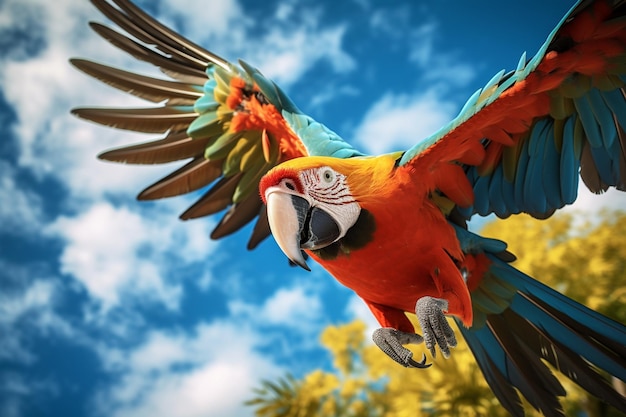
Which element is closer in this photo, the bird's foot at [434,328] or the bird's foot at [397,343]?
the bird's foot at [434,328]

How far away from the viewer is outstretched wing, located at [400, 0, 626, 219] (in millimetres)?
1744

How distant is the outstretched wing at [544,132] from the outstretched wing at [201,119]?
0.61 metres

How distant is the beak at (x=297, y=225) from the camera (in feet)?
5.64

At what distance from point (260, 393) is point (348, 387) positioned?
4.04ft

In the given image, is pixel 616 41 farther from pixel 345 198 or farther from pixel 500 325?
pixel 500 325

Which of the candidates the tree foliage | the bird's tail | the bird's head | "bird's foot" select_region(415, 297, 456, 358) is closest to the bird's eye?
the bird's head

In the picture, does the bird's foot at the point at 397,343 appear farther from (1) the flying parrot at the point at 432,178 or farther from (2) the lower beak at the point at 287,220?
(2) the lower beak at the point at 287,220

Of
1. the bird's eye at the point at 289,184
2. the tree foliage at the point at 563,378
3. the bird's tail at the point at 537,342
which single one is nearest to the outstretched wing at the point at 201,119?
the bird's eye at the point at 289,184

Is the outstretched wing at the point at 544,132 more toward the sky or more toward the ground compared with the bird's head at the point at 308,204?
more toward the sky

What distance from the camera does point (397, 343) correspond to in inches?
80.6

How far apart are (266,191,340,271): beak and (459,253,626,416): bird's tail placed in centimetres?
98

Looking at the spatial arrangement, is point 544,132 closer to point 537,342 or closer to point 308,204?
point 537,342

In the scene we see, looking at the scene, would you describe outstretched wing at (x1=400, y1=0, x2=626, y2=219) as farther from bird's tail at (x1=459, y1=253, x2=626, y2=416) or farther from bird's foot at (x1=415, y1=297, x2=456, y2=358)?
bird's foot at (x1=415, y1=297, x2=456, y2=358)

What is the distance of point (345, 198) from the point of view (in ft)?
5.92
